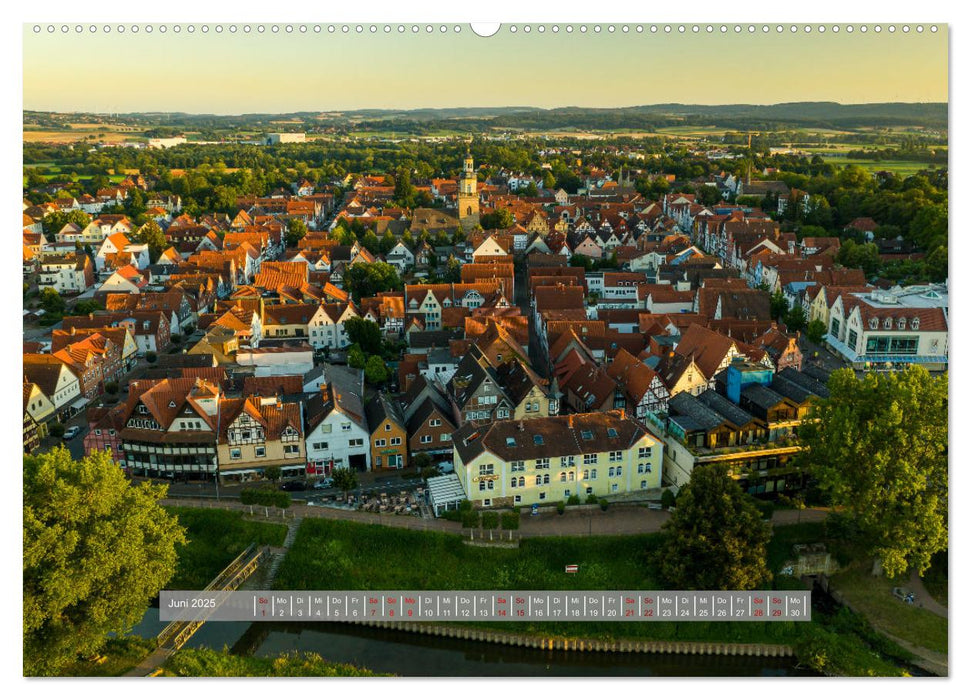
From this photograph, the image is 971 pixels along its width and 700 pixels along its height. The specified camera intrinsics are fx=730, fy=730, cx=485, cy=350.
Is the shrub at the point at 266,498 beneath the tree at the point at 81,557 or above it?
beneath

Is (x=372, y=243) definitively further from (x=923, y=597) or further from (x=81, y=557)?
(x=923, y=597)

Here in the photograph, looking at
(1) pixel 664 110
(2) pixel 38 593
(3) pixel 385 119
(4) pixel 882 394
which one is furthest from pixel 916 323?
(2) pixel 38 593

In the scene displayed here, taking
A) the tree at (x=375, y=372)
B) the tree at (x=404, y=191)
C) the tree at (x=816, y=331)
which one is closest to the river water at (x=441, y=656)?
the tree at (x=375, y=372)

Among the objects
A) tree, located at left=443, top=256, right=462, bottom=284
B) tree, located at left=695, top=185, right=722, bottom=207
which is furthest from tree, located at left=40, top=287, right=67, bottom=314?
tree, located at left=695, top=185, right=722, bottom=207

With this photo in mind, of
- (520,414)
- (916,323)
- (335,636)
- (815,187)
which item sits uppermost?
(815,187)

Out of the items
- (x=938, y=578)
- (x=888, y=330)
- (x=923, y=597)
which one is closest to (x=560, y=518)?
(x=923, y=597)

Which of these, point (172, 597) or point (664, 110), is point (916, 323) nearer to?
point (664, 110)

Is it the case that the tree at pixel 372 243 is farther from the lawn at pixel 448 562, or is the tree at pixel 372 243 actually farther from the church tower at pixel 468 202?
the lawn at pixel 448 562
